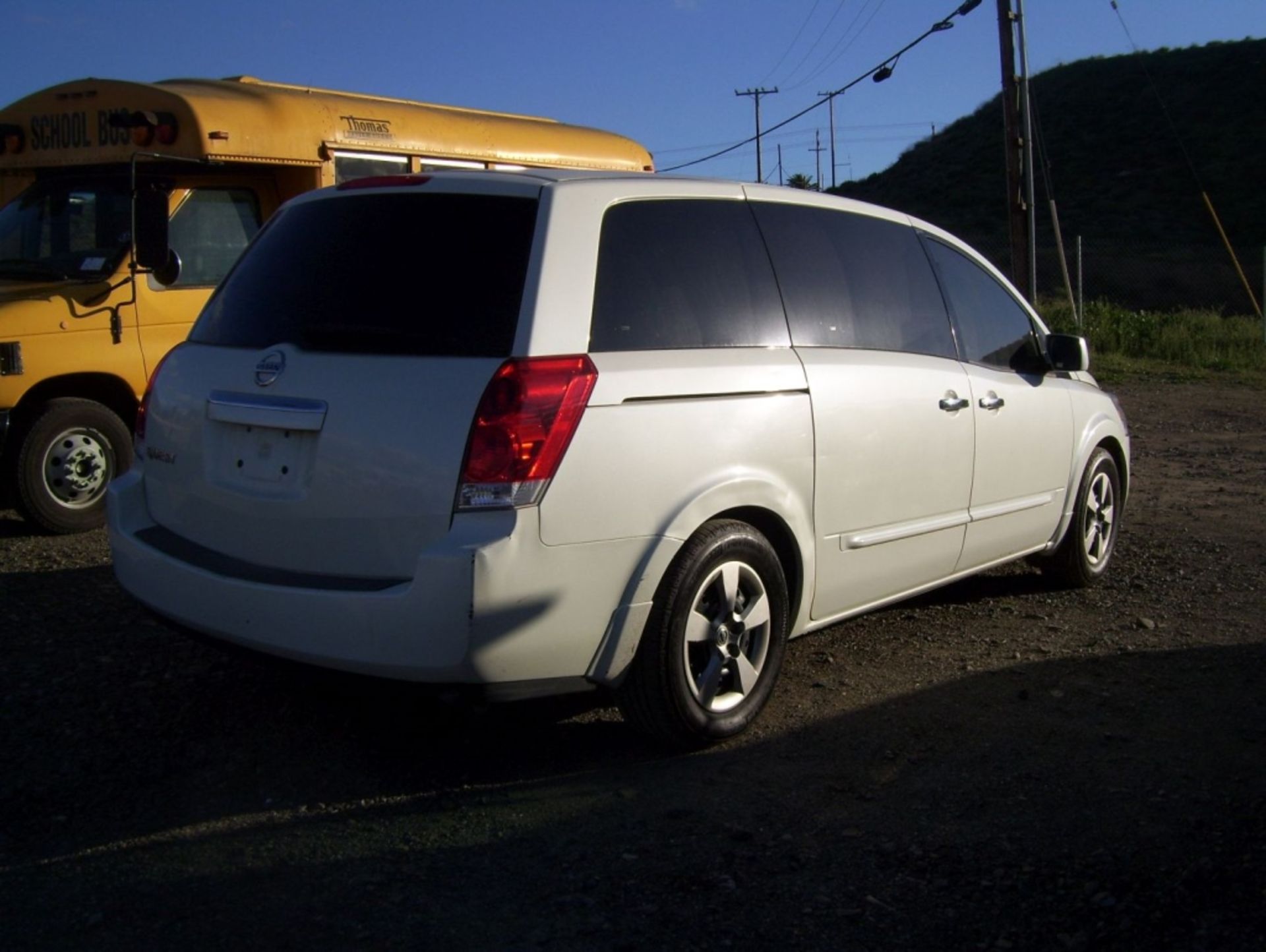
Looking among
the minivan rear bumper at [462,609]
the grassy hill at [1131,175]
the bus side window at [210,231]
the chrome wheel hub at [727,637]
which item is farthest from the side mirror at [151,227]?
the grassy hill at [1131,175]

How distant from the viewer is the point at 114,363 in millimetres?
7910

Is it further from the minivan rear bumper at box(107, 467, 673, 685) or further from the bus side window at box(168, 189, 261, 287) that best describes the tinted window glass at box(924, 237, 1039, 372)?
the bus side window at box(168, 189, 261, 287)

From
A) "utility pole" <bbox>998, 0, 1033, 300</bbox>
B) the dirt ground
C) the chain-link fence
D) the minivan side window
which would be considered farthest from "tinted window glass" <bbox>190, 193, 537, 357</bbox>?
the chain-link fence

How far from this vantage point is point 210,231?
8281 millimetres

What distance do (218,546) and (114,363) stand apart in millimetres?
4096

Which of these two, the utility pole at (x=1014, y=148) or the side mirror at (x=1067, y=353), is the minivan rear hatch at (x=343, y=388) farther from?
the utility pole at (x=1014, y=148)

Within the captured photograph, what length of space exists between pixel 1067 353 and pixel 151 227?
495 cm

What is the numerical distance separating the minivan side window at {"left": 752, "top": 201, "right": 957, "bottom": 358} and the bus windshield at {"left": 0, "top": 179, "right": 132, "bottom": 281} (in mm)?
4464

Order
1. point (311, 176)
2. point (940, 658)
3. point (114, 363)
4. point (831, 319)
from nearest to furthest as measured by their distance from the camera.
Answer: point (831, 319), point (940, 658), point (114, 363), point (311, 176)

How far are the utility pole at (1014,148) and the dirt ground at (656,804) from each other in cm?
1283

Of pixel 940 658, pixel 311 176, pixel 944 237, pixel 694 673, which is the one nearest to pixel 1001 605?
pixel 940 658

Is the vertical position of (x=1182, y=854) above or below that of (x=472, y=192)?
below

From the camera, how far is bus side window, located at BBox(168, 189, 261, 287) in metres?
8.17

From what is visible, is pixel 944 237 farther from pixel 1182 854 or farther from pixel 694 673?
pixel 1182 854
